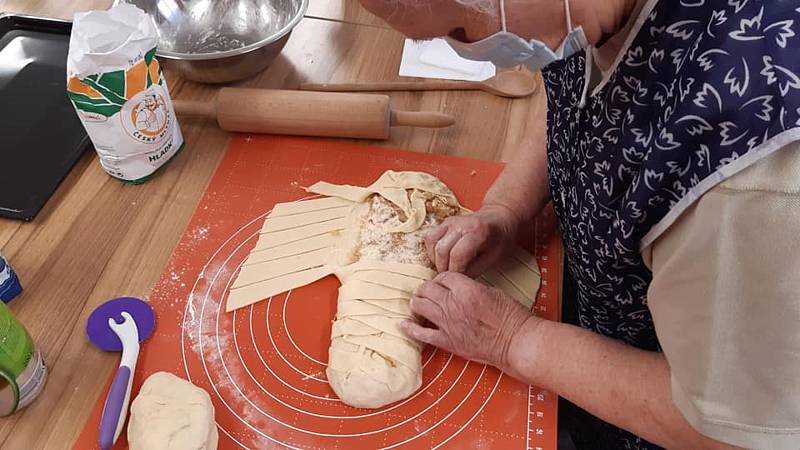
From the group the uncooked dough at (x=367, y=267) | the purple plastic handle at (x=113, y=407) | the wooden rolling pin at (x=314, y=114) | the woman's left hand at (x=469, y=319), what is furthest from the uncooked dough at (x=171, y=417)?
the wooden rolling pin at (x=314, y=114)

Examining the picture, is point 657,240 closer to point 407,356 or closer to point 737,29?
point 737,29

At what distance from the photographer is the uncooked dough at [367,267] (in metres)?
0.92

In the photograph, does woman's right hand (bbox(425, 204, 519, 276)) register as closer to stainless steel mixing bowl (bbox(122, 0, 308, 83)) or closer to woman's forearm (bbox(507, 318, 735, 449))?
woman's forearm (bbox(507, 318, 735, 449))

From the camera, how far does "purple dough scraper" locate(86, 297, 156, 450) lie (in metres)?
0.88

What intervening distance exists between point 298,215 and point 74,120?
1.66 feet

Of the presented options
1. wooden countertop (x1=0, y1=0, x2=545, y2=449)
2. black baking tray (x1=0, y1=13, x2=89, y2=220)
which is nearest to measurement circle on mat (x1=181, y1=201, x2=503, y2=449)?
wooden countertop (x1=0, y1=0, x2=545, y2=449)

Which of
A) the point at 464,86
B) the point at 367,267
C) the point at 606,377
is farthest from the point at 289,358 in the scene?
the point at 464,86

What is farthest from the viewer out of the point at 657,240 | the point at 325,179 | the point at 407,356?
the point at 325,179

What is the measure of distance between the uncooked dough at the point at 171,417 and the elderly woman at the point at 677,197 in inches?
Result: 16.3

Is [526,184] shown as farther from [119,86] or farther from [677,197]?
[119,86]

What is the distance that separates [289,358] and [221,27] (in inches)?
32.4

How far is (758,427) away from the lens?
635 mm

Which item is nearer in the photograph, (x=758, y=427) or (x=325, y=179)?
(x=758, y=427)

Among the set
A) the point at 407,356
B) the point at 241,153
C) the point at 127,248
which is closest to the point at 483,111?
the point at 241,153
